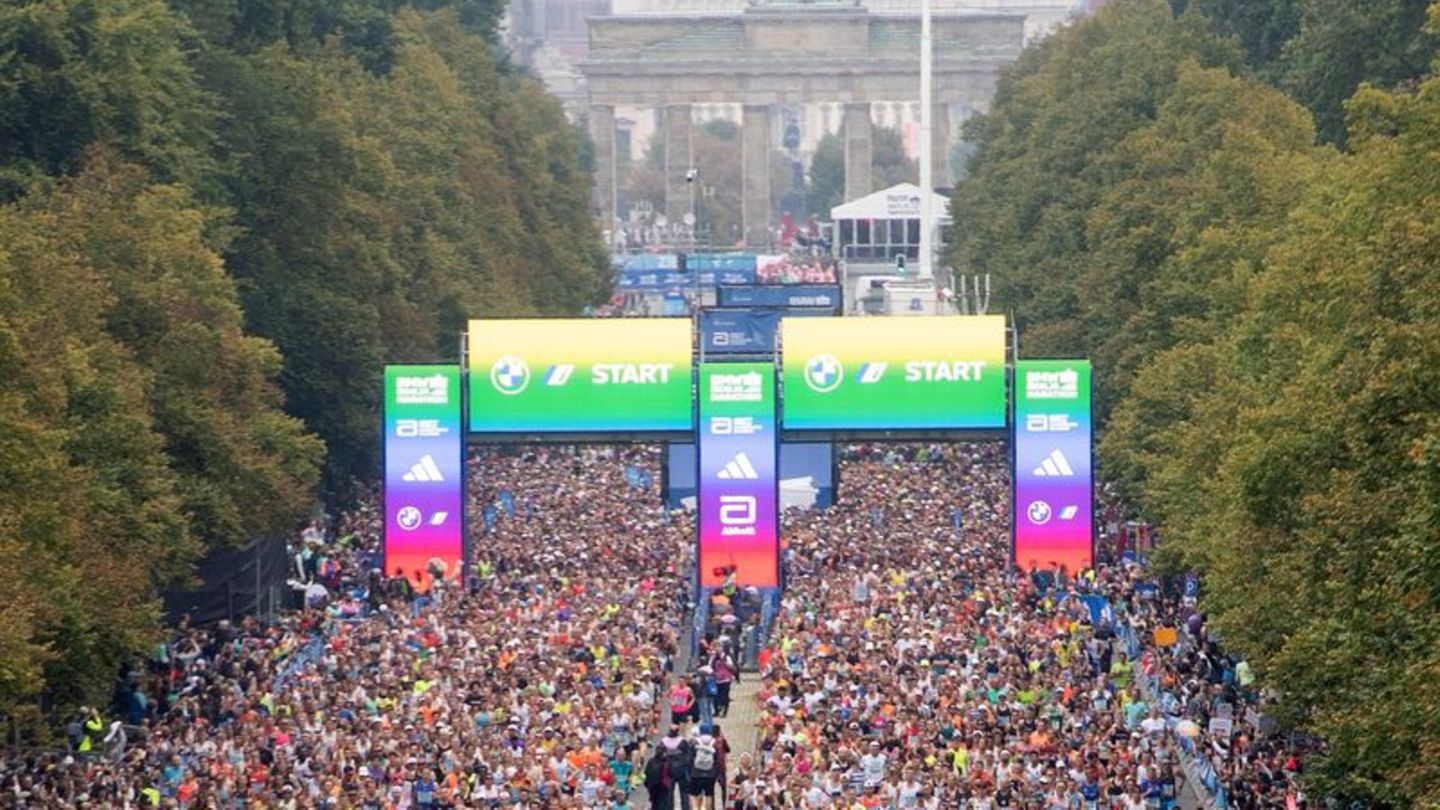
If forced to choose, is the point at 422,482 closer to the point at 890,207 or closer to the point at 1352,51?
the point at 1352,51

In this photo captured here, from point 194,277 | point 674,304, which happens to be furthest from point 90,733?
point 674,304

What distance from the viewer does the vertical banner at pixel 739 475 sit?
2997 inches

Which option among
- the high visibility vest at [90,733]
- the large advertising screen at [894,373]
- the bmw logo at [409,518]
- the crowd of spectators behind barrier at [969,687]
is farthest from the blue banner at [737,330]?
the high visibility vest at [90,733]

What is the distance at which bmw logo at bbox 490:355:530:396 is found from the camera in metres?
79.1

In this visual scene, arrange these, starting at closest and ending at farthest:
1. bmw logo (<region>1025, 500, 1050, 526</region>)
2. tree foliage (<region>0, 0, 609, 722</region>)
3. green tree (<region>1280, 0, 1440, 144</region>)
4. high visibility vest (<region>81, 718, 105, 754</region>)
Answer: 1. high visibility vest (<region>81, 718, 105, 754</region>)
2. tree foliage (<region>0, 0, 609, 722</region>)
3. bmw logo (<region>1025, 500, 1050, 526</region>)
4. green tree (<region>1280, 0, 1440, 144</region>)

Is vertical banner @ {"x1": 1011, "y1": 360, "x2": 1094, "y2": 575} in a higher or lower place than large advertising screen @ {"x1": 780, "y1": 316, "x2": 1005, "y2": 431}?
lower

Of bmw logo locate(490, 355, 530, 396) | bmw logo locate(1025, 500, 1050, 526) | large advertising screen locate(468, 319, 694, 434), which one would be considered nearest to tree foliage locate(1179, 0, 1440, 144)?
bmw logo locate(1025, 500, 1050, 526)

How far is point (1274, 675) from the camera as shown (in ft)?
169

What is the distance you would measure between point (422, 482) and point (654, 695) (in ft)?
49.6

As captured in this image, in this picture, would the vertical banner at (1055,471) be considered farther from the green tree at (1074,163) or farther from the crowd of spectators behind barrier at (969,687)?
the green tree at (1074,163)

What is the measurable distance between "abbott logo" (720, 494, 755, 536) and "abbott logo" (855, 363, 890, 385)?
402 centimetres

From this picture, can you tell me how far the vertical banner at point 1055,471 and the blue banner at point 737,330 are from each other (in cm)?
2192

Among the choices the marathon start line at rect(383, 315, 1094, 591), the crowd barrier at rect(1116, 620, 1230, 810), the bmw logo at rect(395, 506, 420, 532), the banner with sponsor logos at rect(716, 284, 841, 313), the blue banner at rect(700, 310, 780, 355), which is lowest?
the crowd barrier at rect(1116, 620, 1230, 810)

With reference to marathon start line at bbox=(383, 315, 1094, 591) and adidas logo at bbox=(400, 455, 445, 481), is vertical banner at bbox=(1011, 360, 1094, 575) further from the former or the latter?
adidas logo at bbox=(400, 455, 445, 481)
